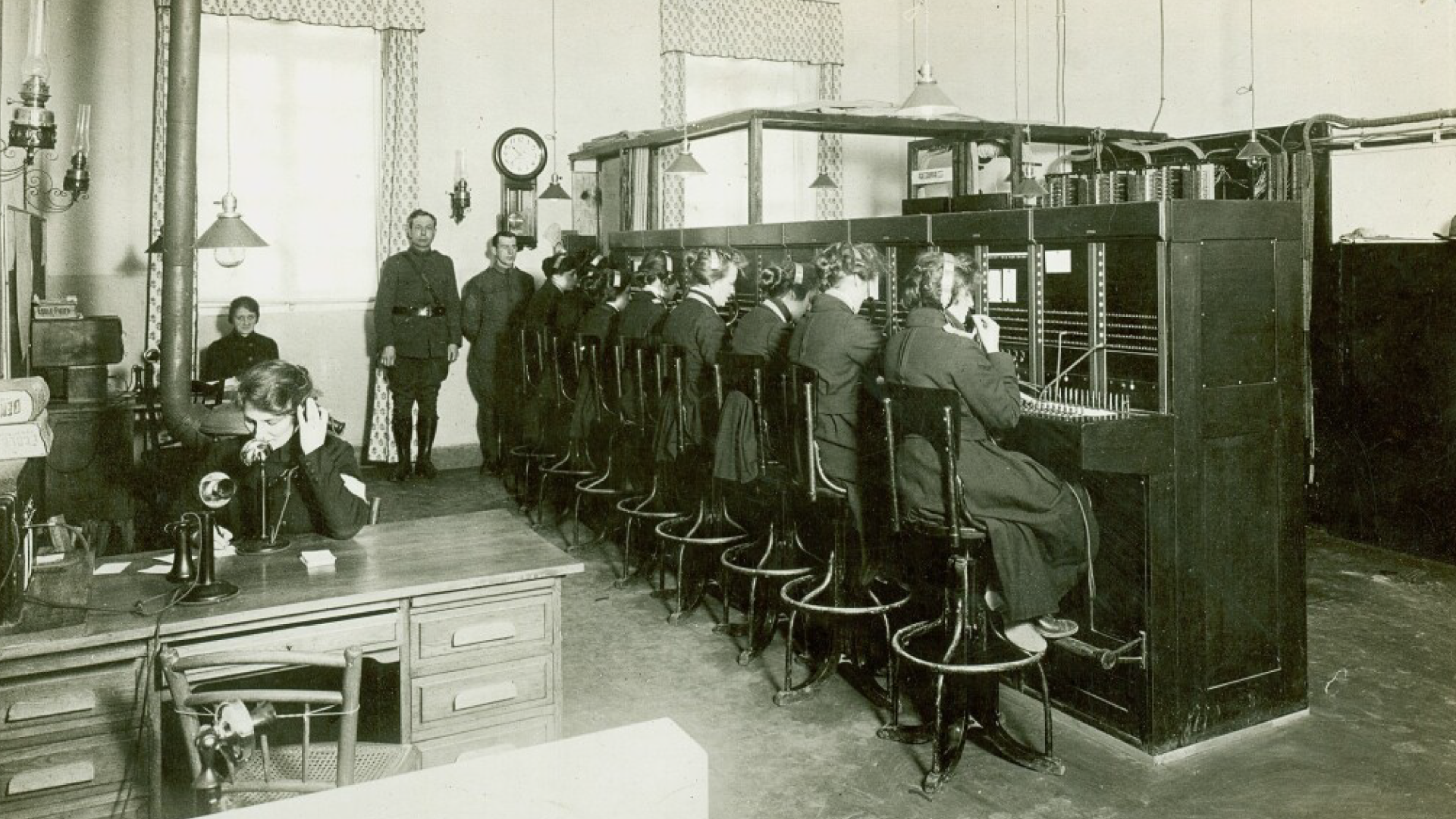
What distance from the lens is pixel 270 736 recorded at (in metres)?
3.29

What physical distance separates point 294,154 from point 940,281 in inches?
252

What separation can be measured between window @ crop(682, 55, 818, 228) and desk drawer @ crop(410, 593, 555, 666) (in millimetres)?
7465

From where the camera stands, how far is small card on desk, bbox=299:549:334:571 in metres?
2.96

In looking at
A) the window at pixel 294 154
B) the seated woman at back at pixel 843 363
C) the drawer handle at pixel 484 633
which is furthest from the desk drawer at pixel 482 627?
the window at pixel 294 154

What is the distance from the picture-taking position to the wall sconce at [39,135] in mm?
4562

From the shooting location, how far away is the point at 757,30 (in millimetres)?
10227

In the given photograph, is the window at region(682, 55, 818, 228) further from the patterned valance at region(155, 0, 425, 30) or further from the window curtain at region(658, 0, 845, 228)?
the patterned valance at region(155, 0, 425, 30)

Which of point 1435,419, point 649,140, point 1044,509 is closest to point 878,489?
point 1044,509

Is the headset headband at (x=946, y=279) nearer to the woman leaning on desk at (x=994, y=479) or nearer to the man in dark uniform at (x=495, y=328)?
the woman leaning on desk at (x=994, y=479)

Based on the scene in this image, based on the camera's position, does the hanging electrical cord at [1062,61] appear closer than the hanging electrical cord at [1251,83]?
No

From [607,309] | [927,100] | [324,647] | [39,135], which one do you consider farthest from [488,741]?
[927,100]

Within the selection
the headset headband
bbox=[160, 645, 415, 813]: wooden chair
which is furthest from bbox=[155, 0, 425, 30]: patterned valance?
bbox=[160, 645, 415, 813]: wooden chair

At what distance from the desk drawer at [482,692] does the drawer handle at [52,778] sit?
0.72 m

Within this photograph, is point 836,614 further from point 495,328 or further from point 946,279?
point 495,328
